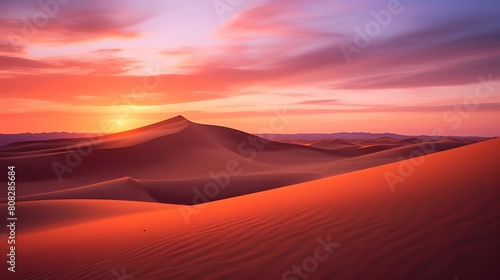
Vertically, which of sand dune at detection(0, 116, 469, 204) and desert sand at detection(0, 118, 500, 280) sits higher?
sand dune at detection(0, 116, 469, 204)

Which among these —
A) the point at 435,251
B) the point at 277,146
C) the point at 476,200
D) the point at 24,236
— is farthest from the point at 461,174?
the point at 277,146

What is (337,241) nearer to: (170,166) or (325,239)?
(325,239)

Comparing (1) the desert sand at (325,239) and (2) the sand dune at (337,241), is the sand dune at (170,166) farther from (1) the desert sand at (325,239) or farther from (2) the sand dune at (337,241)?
(2) the sand dune at (337,241)

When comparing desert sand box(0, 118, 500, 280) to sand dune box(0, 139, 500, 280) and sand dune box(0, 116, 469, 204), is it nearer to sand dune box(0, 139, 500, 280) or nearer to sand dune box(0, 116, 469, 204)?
sand dune box(0, 139, 500, 280)

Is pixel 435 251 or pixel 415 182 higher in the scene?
pixel 415 182

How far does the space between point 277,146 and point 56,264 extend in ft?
211

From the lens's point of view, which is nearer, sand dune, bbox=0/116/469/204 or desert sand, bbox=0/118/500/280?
desert sand, bbox=0/118/500/280

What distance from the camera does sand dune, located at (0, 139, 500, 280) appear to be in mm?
3902

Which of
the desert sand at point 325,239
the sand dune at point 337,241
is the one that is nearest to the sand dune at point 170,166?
the desert sand at point 325,239

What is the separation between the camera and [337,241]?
4.82 m

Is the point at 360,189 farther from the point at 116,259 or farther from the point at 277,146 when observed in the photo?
the point at 277,146

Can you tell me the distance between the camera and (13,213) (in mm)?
12648

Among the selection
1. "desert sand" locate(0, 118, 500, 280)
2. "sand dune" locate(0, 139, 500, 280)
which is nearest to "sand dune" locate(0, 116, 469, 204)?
"desert sand" locate(0, 118, 500, 280)

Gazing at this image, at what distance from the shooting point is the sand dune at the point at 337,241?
390 cm
